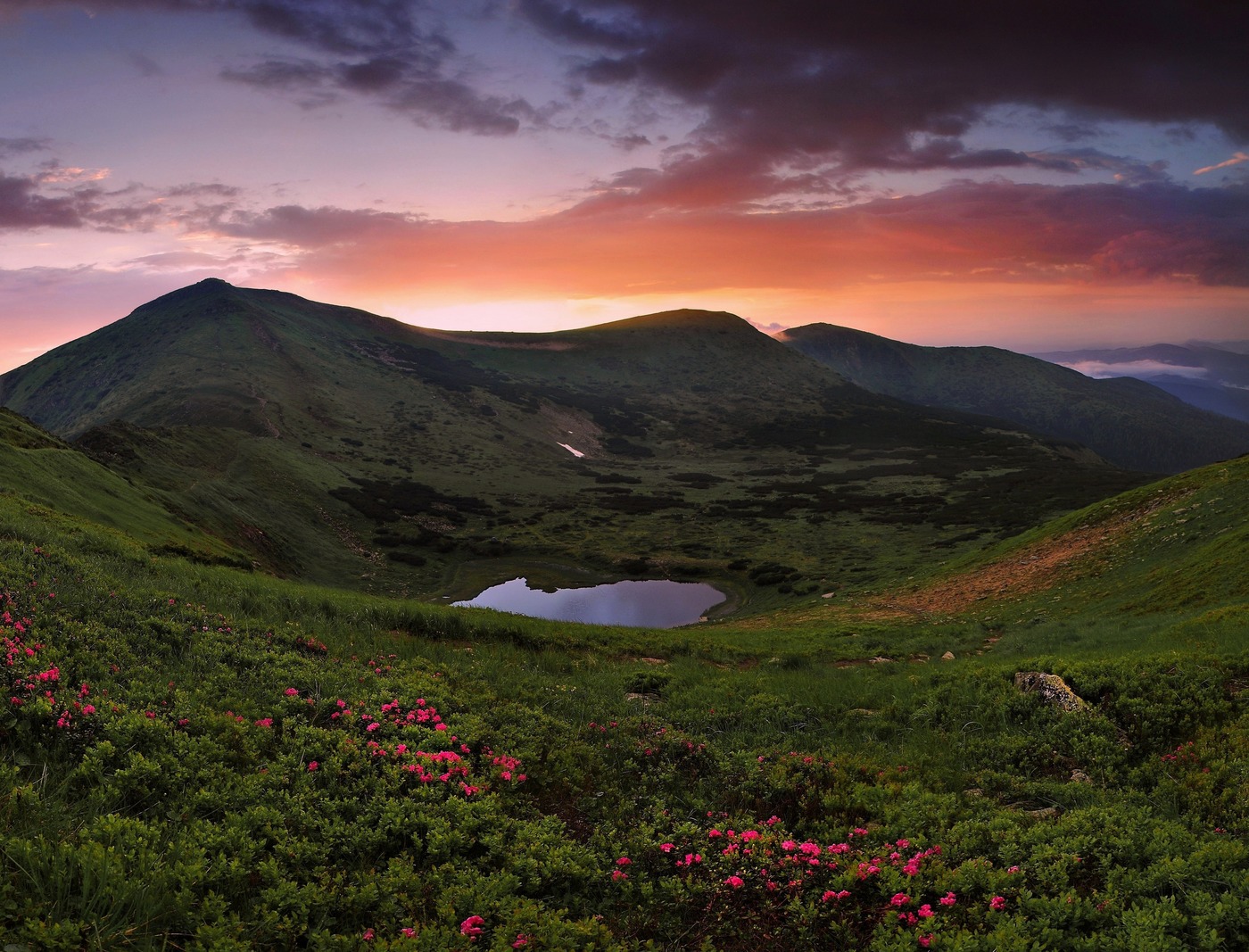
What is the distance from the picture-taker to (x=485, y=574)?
7750 centimetres

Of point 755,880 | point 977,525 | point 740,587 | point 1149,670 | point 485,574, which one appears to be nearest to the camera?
point 755,880

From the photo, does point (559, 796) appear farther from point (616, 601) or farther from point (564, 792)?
point (616, 601)

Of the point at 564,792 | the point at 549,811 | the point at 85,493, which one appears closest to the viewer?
the point at 549,811

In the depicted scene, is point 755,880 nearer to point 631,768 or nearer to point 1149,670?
point 631,768

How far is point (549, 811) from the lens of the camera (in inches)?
375

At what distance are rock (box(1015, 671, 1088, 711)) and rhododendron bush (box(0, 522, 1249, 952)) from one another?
0.34 m

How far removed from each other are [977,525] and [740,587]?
130 ft

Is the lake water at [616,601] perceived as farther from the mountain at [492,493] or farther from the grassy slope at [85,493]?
the grassy slope at [85,493]

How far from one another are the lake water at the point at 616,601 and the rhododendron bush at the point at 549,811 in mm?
47496

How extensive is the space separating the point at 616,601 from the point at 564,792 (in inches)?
2342

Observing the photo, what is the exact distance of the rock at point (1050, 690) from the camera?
12.5 metres

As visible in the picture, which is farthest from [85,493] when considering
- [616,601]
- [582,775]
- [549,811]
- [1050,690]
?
[1050,690]

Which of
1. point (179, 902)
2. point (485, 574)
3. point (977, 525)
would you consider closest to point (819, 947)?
point (179, 902)

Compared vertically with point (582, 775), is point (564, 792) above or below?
below
